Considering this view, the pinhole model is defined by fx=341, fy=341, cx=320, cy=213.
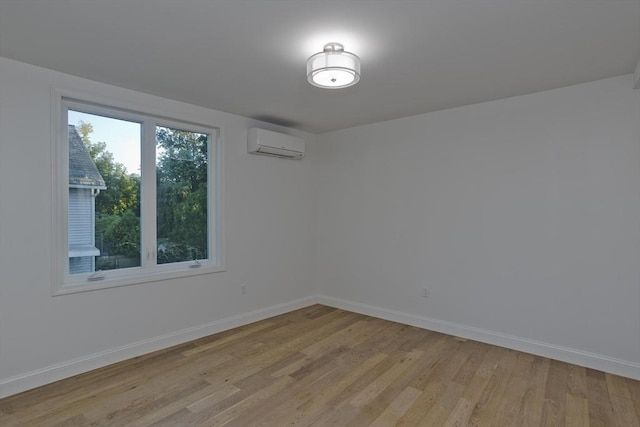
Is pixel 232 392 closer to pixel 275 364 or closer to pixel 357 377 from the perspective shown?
pixel 275 364

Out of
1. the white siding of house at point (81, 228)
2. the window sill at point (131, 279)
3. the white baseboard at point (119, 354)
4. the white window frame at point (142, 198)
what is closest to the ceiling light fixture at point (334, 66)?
the white window frame at point (142, 198)

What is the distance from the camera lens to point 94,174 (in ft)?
9.93

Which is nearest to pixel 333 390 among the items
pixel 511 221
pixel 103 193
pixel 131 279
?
pixel 131 279

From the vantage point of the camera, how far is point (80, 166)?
294cm

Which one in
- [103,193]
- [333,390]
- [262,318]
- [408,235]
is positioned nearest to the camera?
[333,390]

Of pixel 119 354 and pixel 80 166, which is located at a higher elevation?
pixel 80 166

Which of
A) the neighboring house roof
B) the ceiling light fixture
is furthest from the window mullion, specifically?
the ceiling light fixture

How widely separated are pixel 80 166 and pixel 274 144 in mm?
1957

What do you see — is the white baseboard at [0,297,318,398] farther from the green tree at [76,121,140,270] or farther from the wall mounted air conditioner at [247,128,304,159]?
the wall mounted air conditioner at [247,128,304,159]

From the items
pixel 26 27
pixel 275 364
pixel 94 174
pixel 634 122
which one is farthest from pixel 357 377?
pixel 26 27

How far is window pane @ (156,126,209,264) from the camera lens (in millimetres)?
3492

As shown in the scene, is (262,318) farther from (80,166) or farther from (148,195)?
(80,166)

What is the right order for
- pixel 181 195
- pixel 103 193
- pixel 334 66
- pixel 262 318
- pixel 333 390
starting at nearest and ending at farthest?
1. pixel 334 66
2. pixel 333 390
3. pixel 103 193
4. pixel 181 195
5. pixel 262 318

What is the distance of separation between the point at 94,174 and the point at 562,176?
13.7 ft
